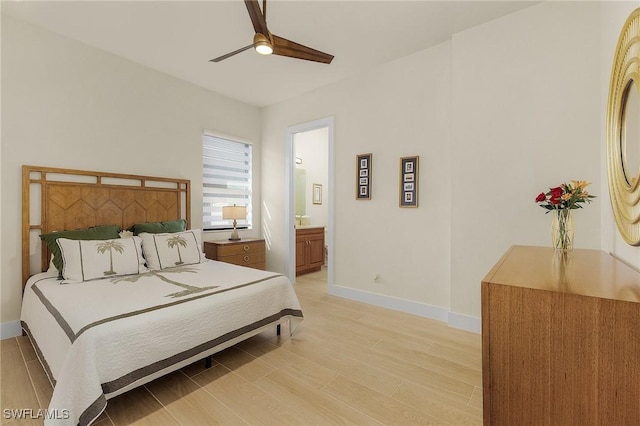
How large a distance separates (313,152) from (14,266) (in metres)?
5.15

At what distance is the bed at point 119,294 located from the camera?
4.95 feet

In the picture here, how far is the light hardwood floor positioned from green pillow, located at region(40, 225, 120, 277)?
0.78 metres

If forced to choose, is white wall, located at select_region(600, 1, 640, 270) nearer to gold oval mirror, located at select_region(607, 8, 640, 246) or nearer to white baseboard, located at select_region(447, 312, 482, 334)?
gold oval mirror, located at select_region(607, 8, 640, 246)

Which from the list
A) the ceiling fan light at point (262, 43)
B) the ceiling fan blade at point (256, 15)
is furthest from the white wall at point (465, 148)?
the ceiling fan blade at point (256, 15)

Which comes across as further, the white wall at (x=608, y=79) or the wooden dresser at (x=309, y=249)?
the wooden dresser at (x=309, y=249)

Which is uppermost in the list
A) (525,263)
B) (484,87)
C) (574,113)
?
(484,87)

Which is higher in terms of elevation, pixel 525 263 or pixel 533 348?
pixel 525 263

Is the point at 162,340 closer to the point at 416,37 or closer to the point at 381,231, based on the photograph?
the point at 381,231

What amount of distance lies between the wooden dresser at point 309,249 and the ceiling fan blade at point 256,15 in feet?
11.3

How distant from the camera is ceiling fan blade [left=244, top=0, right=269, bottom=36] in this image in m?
1.73

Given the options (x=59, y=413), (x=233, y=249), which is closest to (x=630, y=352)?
(x=59, y=413)

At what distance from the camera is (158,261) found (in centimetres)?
294

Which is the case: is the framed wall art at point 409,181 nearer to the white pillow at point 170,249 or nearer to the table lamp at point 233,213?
the table lamp at point 233,213

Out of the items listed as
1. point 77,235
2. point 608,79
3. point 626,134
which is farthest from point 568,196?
point 77,235
